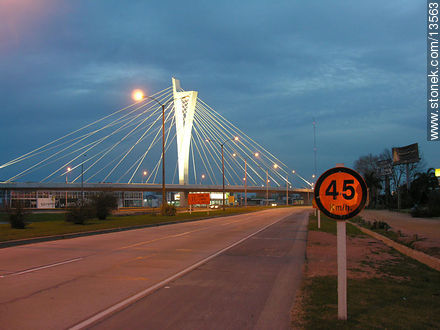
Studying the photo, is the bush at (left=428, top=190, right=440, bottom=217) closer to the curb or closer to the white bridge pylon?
the white bridge pylon

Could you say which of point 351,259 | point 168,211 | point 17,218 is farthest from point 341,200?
point 168,211

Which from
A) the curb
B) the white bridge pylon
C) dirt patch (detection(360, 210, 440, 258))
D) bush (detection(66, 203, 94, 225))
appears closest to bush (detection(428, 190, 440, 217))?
dirt patch (detection(360, 210, 440, 258))

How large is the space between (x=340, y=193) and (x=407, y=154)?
8139 cm

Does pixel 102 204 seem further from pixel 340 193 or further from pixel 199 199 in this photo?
pixel 340 193

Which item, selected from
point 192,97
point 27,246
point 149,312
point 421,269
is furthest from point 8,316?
point 192,97

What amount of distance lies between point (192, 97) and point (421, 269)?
161 feet

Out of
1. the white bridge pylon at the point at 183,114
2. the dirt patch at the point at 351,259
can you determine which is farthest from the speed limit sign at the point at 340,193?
the white bridge pylon at the point at 183,114

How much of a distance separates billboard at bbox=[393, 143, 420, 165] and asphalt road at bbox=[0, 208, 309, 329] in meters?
70.9

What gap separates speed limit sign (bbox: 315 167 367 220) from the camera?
550 cm

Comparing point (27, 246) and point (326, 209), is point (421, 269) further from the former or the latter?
point (27, 246)

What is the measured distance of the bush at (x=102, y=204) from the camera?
1400 inches

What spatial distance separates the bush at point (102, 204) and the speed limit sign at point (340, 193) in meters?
31.3

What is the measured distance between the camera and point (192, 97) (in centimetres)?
5706

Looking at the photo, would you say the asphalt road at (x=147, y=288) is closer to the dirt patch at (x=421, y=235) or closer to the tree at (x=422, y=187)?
the dirt patch at (x=421, y=235)
